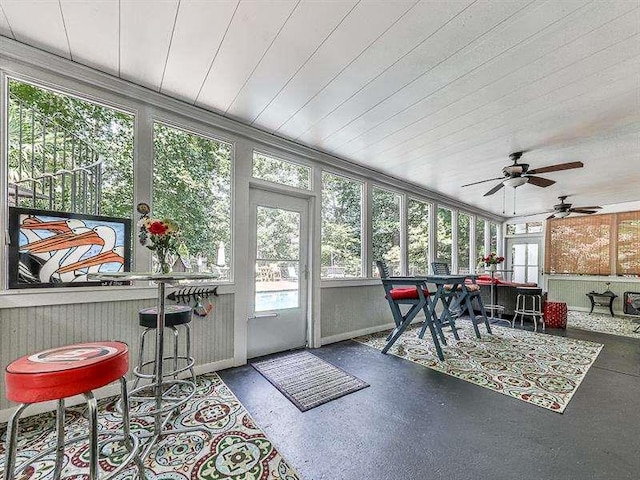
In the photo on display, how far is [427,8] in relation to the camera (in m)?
1.52

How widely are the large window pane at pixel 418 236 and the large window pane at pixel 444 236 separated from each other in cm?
39

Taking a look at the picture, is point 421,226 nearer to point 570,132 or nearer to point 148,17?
point 570,132

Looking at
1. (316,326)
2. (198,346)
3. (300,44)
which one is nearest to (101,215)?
(198,346)

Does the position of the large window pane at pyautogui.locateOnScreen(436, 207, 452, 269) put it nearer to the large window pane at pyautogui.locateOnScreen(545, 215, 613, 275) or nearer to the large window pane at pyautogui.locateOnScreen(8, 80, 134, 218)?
the large window pane at pyautogui.locateOnScreen(545, 215, 613, 275)

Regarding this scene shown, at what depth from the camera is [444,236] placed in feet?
19.7

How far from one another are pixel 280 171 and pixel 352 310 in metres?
2.14

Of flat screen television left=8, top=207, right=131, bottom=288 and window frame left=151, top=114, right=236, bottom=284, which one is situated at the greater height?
window frame left=151, top=114, right=236, bottom=284

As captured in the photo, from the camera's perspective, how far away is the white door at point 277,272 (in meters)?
3.18

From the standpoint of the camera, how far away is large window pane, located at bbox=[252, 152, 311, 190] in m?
3.23

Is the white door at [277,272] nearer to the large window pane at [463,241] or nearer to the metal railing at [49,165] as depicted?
the metal railing at [49,165]

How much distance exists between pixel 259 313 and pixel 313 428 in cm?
151

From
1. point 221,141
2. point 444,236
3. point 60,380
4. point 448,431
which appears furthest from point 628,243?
point 60,380

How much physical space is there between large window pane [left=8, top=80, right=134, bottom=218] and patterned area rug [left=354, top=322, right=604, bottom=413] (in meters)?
3.30

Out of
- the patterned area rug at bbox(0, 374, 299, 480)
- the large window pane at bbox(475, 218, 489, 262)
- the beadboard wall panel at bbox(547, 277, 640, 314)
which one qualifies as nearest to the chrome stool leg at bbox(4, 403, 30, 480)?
the patterned area rug at bbox(0, 374, 299, 480)
